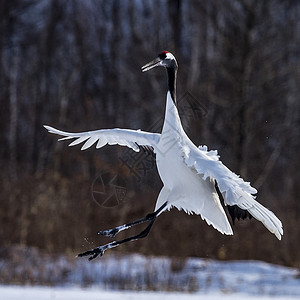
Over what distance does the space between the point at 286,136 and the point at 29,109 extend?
642cm

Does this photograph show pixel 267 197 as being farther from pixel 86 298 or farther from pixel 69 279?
pixel 86 298

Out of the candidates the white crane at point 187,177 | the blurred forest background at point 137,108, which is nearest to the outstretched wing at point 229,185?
the white crane at point 187,177

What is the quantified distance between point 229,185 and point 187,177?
21.0 inches

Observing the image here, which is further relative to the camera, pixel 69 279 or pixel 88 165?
pixel 88 165

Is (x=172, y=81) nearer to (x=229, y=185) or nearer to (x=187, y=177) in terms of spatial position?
(x=187, y=177)

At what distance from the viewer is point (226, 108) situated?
49.5 feet

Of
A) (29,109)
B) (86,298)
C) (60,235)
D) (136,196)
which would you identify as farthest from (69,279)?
(29,109)

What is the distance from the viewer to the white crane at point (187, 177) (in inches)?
201

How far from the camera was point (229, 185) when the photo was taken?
5.02 m

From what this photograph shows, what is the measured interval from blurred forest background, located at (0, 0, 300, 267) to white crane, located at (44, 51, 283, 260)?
96 centimetres

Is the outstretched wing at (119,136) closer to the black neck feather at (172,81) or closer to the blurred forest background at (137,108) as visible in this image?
the black neck feather at (172,81)

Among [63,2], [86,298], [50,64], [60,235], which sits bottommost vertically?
[86,298]

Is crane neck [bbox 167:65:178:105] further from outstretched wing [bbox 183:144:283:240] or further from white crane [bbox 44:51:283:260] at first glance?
outstretched wing [bbox 183:144:283:240]

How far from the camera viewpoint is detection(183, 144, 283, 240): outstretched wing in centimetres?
502
